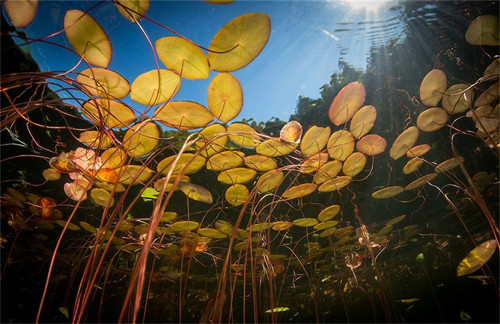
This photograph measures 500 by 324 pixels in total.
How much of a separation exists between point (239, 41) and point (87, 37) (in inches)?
11.8

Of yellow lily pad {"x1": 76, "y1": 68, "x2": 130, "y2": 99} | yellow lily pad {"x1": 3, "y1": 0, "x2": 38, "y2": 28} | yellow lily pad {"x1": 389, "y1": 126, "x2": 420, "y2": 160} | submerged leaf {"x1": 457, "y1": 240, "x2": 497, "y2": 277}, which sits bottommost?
submerged leaf {"x1": 457, "y1": 240, "x2": 497, "y2": 277}

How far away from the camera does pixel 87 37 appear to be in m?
0.42

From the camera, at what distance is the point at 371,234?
1.40m

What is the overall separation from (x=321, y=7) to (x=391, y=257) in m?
2.11

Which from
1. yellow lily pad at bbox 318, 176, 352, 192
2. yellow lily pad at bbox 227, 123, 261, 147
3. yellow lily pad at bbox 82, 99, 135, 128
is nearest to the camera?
yellow lily pad at bbox 82, 99, 135, 128

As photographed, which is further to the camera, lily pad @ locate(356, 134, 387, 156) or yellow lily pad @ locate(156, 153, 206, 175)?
lily pad @ locate(356, 134, 387, 156)

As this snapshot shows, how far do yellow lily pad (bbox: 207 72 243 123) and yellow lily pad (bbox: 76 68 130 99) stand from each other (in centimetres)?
19

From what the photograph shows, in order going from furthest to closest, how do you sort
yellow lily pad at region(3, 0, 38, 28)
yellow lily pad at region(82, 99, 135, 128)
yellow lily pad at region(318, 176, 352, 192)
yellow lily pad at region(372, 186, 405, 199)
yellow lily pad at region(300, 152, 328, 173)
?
yellow lily pad at region(372, 186, 405, 199) → yellow lily pad at region(318, 176, 352, 192) → yellow lily pad at region(300, 152, 328, 173) → yellow lily pad at region(82, 99, 135, 128) → yellow lily pad at region(3, 0, 38, 28)

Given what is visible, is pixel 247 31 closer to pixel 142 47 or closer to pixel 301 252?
pixel 142 47

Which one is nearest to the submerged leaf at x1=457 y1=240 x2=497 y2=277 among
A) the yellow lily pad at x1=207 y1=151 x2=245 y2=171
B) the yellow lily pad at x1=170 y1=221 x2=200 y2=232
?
the yellow lily pad at x1=207 y1=151 x2=245 y2=171

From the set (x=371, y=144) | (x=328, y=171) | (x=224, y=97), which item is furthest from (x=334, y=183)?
(x=224, y=97)

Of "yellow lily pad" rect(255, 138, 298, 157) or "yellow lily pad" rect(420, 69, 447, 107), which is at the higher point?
"yellow lily pad" rect(420, 69, 447, 107)

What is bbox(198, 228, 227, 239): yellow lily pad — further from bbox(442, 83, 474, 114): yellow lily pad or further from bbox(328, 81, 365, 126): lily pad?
bbox(442, 83, 474, 114): yellow lily pad

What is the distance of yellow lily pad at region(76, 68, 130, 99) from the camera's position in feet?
1.54
